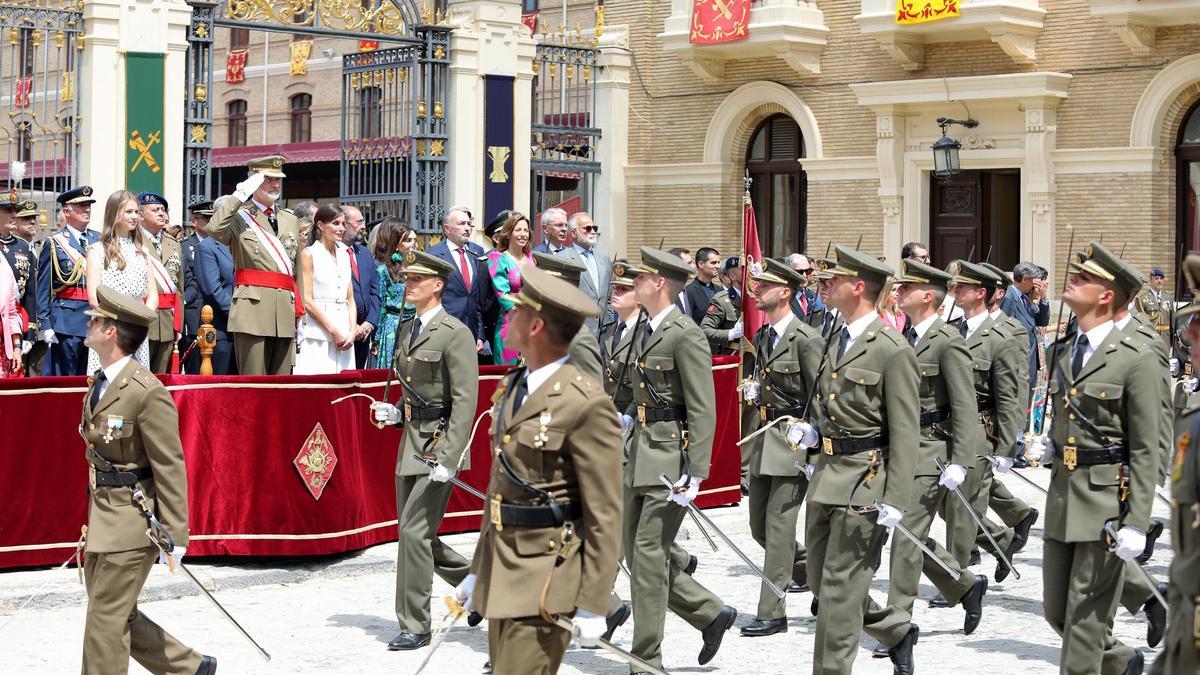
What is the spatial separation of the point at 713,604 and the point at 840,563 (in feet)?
3.98

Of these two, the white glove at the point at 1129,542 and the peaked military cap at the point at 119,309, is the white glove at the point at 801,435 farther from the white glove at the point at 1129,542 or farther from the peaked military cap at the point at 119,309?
the peaked military cap at the point at 119,309

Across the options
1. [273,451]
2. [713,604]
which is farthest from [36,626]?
[713,604]

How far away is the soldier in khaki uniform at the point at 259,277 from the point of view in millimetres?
12008

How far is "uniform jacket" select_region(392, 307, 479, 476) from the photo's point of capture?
8.88 m

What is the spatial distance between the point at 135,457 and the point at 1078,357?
12.4 ft

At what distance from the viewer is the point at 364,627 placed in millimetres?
9406

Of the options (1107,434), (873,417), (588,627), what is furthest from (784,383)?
(588,627)

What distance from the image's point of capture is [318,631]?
9.24 m

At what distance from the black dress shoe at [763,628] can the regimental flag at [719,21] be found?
17314mm

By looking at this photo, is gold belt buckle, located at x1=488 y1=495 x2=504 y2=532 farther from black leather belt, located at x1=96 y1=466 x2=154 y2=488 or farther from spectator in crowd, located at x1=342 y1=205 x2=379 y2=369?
spectator in crowd, located at x1=342 y1=205 x2=379 y2=369

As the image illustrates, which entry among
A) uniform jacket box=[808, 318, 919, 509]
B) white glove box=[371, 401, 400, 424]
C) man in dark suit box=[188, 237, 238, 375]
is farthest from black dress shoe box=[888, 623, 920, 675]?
man in dark suit box=[188, 237, 238, 375]

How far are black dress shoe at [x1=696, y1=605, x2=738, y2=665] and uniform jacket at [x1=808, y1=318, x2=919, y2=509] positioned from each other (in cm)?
106

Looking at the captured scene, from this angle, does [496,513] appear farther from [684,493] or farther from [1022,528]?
[1022,528]

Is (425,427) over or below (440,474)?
over
